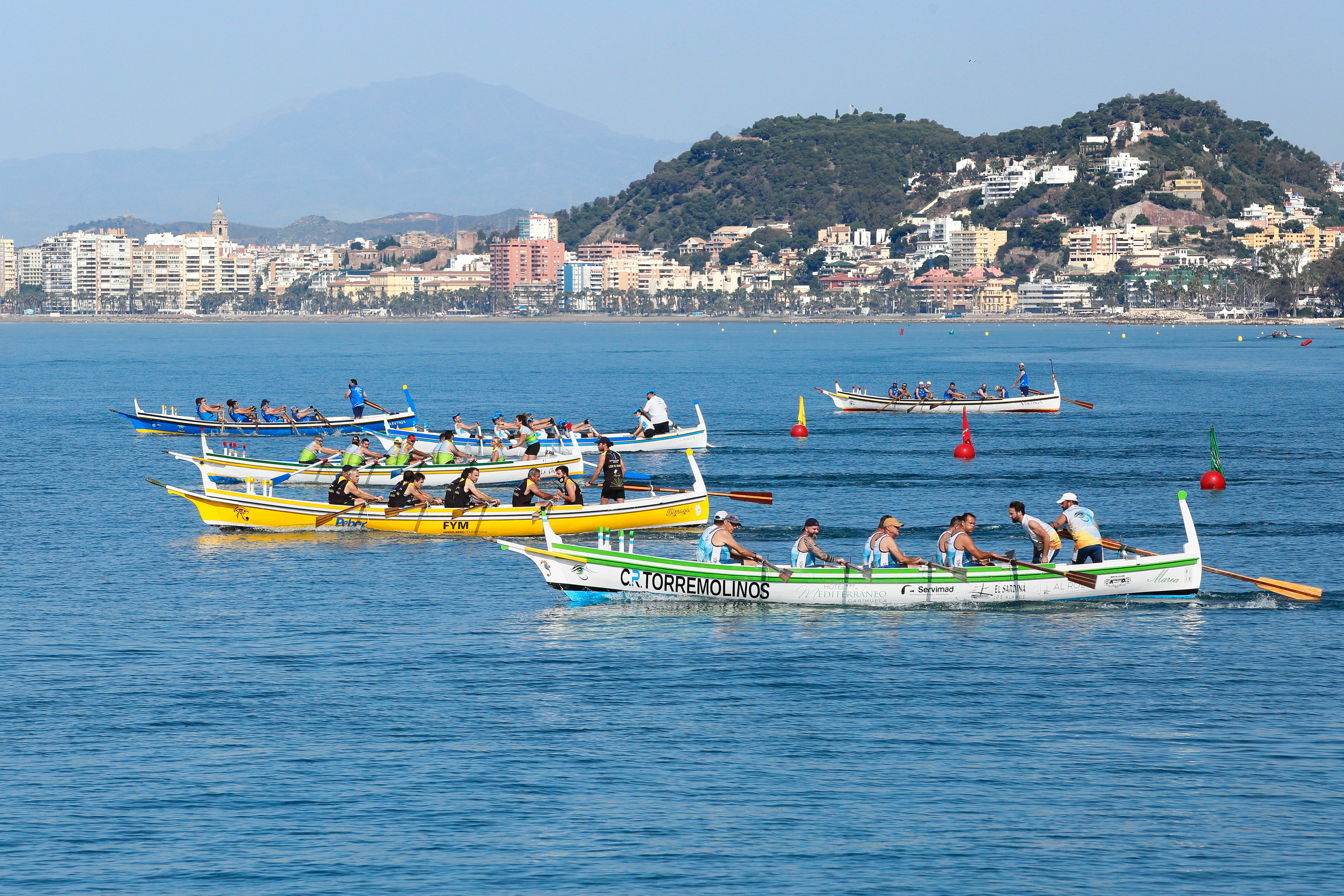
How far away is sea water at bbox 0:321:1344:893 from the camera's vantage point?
18594mm

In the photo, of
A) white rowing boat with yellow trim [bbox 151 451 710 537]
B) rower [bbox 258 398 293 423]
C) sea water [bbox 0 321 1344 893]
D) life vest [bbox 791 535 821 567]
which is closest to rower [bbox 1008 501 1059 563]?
sea water [bbox 0 321 1344 893]

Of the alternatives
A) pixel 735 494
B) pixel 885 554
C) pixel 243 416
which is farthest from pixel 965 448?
pixel 243 416

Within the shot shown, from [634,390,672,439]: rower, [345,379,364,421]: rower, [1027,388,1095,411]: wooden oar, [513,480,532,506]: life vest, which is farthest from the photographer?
[1027,388,1095,411]: wooden oar

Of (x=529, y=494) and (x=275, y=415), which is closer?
(x=529, y=494)

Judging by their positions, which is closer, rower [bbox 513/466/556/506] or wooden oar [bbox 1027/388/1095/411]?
rower [bbox 513/466/556/506]

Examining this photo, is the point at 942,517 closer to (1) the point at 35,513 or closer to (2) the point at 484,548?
(2) the point at 484,548

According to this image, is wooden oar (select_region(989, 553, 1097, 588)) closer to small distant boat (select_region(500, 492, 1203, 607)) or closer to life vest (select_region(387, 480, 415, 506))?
small distant boat (select_region(500, 492, 1203, 607))

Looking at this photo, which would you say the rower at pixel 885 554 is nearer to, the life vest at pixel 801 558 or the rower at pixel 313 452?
the life vest at pixel 801 558

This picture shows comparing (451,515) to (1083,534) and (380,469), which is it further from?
(1083,534)

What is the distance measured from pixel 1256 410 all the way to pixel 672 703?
7083 cm

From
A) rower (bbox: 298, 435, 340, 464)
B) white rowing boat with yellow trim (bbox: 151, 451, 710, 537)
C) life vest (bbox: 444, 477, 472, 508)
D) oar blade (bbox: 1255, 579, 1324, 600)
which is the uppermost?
rower (bbox: 298, 435, 340, 464)

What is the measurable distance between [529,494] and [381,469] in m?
8.62

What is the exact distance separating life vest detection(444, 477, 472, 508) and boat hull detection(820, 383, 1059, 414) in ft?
135

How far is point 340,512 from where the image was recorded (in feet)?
132
